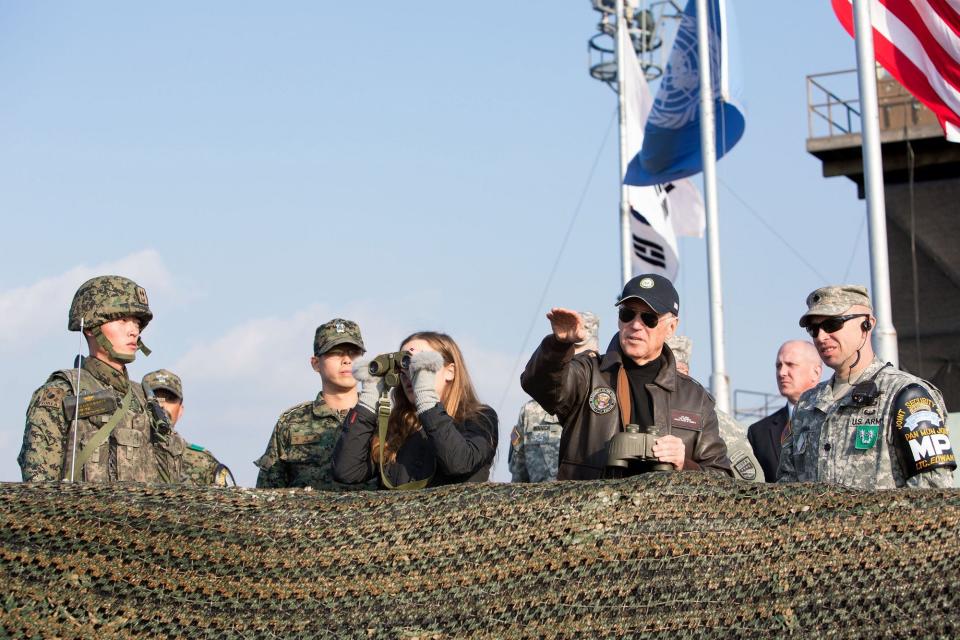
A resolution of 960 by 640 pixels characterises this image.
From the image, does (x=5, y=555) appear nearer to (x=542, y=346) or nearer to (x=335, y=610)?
(x=335, y=610)

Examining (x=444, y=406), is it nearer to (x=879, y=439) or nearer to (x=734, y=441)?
(x=879, y=439)

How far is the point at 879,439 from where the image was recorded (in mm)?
4625

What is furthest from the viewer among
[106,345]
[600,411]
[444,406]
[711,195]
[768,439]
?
[711,195]

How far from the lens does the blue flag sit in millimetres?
13172

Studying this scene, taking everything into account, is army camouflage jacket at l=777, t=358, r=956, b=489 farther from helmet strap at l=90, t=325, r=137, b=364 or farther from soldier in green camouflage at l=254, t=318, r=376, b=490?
helmet strap at l=90, t=325, r=137, b=364

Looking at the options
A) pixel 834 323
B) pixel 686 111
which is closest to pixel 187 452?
pixel 834 323

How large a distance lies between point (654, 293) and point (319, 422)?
2110 mm

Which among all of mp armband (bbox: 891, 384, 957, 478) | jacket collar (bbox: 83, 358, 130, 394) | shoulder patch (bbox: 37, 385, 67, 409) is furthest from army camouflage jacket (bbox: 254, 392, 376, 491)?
mp armband (bbox: 891, 384, 957, 478)

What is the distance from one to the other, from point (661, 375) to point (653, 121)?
9484 mm

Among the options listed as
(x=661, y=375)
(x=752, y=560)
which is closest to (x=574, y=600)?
(x=752, y=560)

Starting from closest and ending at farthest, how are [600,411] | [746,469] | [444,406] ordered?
[600,411]
[444,406]
[746,469]

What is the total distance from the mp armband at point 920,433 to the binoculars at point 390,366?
74.2 inches

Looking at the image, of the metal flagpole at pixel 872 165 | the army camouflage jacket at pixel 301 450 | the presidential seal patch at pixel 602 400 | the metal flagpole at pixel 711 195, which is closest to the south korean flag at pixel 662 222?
the metal flagpole at pixel 711 195

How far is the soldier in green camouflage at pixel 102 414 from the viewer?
4781mm
